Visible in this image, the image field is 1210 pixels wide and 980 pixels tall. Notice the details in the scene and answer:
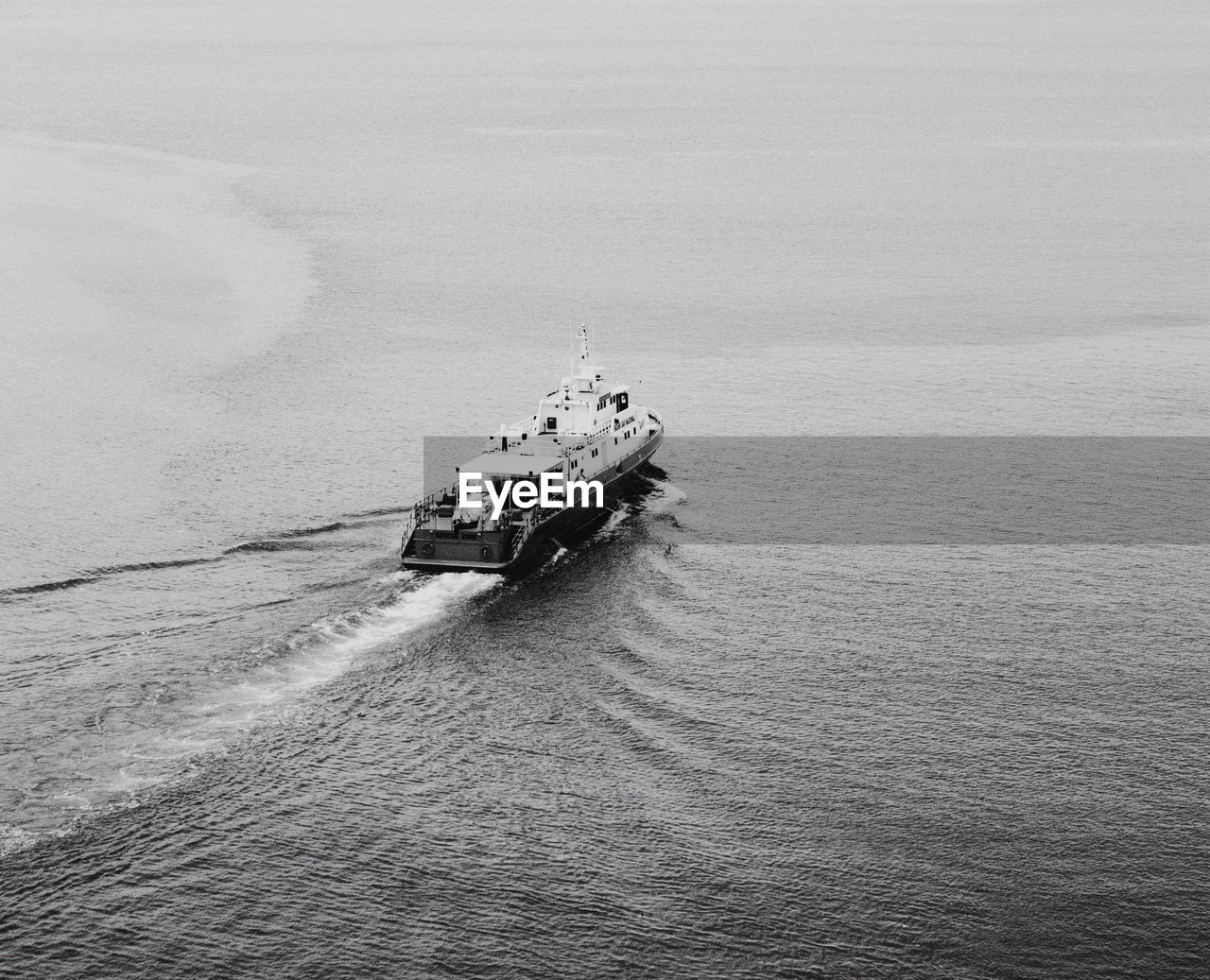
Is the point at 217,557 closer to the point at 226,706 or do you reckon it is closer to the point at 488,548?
the point at 488,548

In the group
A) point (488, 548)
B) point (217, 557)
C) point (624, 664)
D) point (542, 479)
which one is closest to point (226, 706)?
point (624, 664)

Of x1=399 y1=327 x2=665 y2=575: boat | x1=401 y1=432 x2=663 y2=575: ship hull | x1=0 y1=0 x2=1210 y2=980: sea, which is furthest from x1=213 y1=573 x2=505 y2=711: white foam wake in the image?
x1=399 y1=327 x2=665 y2=575: boat

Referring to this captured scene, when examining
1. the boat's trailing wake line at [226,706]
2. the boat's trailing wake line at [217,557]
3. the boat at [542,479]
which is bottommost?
the boat's trailing wake line at [226,706]

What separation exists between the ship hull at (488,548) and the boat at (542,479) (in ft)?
0.17

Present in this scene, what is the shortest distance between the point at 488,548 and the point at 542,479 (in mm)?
8124

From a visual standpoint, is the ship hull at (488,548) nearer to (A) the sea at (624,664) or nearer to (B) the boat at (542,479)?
(B) the boat at (542,479)

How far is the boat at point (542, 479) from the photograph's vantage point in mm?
76312

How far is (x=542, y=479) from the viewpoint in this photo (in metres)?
83.0

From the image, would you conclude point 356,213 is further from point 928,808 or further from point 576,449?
point 928,808

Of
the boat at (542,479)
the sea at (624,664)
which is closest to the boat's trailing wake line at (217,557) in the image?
the sea at (624,664)

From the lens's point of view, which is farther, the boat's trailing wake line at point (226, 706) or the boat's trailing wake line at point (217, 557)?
the boat's trailing wake line at point (217, 557)

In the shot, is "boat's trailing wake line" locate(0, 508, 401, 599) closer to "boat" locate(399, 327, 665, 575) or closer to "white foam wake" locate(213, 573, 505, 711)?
"boat" locate(399, 327, 665, 575)

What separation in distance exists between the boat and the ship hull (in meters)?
0.05

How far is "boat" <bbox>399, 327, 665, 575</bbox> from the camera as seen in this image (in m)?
76.3
